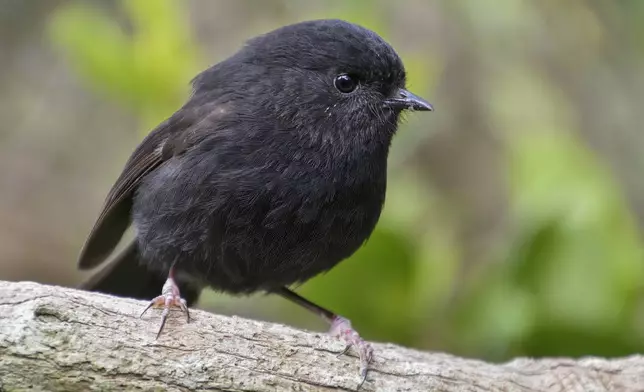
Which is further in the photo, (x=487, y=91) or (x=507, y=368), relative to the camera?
(x=487, y=91)

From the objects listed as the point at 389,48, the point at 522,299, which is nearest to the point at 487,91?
the point at 522,299

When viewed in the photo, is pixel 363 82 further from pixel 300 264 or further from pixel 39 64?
pixel 39 64

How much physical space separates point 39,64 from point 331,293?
13.5ft

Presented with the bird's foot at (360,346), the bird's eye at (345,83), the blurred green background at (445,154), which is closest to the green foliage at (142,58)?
the blurred green background at (445,154)

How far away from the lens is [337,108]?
356 centimetres

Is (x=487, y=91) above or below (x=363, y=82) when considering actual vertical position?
above

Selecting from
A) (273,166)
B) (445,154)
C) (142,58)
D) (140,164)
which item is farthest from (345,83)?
(445,154)

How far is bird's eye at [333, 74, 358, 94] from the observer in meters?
3.61

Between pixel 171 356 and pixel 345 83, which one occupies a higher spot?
pixel 345 83

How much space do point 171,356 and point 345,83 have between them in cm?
135

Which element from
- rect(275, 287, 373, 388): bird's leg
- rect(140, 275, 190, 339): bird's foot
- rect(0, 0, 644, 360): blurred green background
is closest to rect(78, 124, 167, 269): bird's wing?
rect(0, 0, 644, 360): blurred green background

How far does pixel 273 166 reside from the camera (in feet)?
10.9

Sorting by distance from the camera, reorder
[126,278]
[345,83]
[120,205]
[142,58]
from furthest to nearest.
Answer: [142,58] < [126,278] < [120,205] < [345,83]

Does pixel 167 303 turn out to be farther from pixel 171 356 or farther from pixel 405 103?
pixel 405 103
